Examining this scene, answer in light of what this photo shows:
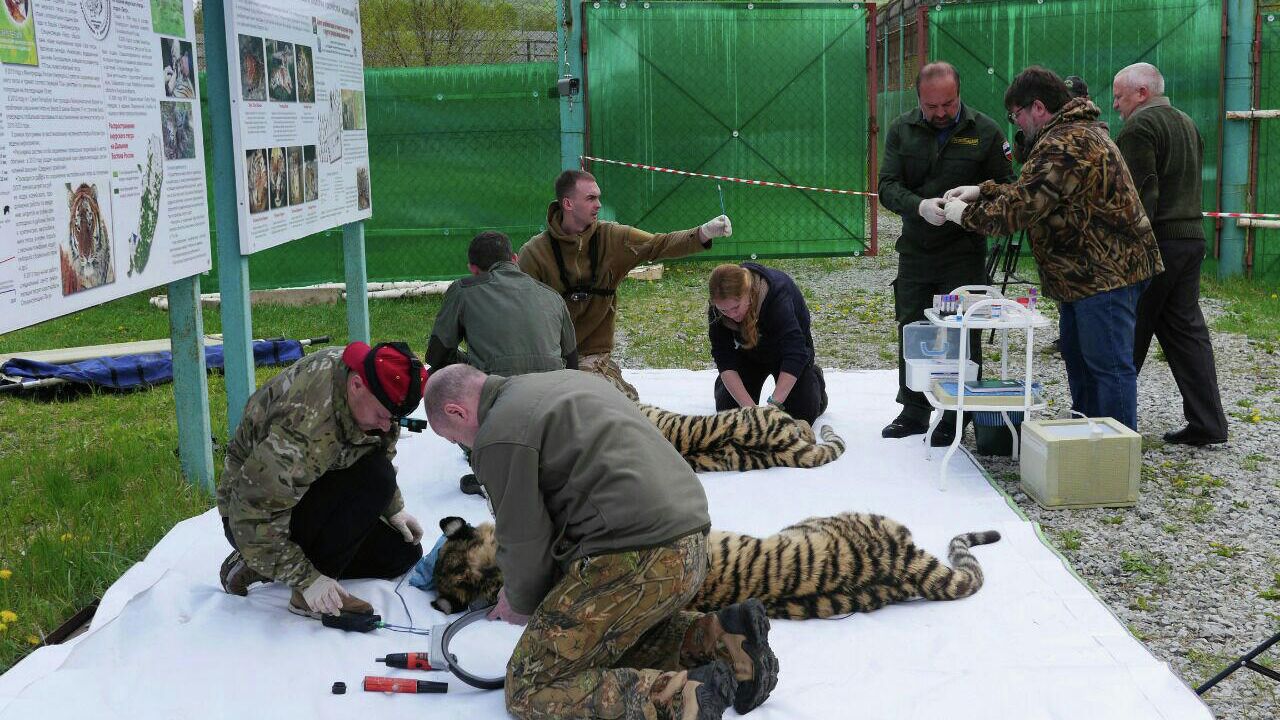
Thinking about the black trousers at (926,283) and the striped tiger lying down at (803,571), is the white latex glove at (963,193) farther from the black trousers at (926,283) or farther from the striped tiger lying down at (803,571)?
the striped tiger lying down at (803,571)

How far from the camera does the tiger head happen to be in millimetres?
3969

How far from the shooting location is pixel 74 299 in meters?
4.11

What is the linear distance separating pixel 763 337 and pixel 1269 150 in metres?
7.08

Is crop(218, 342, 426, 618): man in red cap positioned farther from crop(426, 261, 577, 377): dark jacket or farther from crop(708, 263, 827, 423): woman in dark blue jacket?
crop(708, 263, 827, 423): woman in dark blue jacket

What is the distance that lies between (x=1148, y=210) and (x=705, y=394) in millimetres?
2741

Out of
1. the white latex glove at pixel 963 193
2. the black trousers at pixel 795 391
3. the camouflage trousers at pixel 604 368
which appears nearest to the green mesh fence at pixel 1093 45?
the white latex glove at pixel 963 193

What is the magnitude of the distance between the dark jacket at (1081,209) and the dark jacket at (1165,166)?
2.02ft

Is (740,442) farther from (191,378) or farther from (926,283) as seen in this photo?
(191,378)

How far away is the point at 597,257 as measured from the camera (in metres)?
6.37

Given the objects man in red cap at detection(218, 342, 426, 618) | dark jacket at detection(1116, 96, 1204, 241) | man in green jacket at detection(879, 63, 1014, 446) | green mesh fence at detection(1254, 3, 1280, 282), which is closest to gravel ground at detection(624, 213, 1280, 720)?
man in green jacket at detection(879, 63, 1014, 446)

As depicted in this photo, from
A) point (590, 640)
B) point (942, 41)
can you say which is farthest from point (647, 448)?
point (942, 41)

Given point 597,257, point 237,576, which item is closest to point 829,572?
point 237,576

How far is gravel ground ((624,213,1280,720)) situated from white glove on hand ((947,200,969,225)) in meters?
1.27

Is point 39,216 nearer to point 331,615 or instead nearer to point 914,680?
point 331,615
